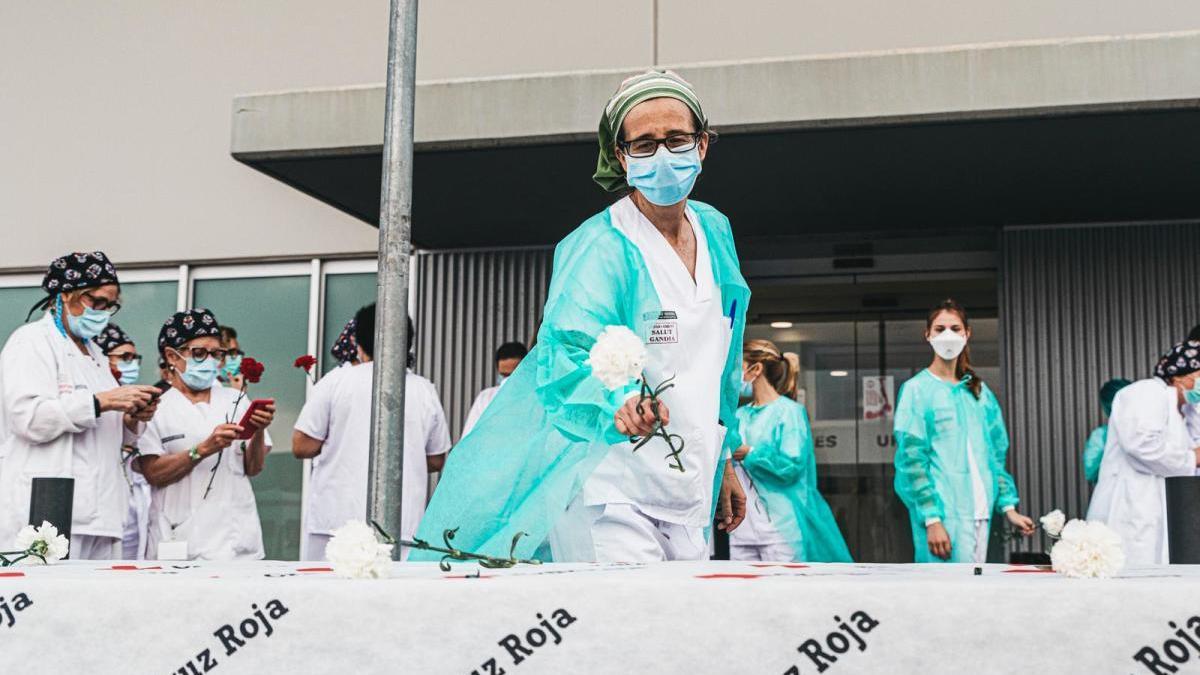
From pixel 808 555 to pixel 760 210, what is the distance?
2.88 m

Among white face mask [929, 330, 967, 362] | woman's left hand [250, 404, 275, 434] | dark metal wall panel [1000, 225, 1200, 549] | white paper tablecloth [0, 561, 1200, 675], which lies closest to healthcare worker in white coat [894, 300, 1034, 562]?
white face mask [929, 330, 967, 362]

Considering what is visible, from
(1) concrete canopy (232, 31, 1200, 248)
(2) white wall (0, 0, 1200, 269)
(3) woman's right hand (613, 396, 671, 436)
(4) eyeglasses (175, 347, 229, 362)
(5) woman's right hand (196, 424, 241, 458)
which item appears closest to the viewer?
(3) woman's right hand (613, 396, 671, 436)

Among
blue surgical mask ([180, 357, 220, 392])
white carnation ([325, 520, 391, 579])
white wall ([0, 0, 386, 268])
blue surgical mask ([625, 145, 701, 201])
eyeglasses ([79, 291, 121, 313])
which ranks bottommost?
white carnation ([325, 520, 391, 579])

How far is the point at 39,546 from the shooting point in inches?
98.3

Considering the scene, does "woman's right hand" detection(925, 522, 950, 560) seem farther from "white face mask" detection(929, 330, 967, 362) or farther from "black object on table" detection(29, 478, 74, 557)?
"black object on table" detection(29, 478, 74, 557)

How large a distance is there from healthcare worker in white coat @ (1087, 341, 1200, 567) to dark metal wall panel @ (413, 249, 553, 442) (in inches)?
175

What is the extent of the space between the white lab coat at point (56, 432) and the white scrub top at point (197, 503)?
681 mm

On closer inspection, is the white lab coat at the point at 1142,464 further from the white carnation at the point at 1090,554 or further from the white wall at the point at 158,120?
the white wall at the point at 158,120

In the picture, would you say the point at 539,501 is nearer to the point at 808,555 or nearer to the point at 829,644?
the point at 829,644

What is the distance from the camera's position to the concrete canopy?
22.4 ft

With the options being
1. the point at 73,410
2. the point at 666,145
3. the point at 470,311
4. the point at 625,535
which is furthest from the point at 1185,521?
the point at 470,311

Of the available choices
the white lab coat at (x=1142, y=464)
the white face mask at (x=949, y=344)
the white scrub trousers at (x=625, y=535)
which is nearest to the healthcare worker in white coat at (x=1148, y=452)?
the white lab coat at (x=1142, y=464)

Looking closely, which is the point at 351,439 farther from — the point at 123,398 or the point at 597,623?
the point at 597,623

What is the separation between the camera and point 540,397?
308 centimetres
